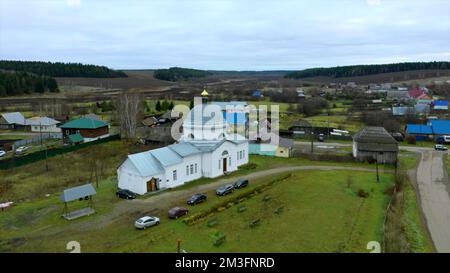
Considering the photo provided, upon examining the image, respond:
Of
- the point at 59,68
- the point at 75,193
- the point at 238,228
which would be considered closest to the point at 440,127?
the point at 238,228

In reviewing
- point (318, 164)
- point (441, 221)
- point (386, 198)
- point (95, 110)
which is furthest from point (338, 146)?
point (95, 110)

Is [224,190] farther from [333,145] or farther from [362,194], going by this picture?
[333,145]

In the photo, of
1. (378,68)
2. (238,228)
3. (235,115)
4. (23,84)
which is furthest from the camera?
(378,68)

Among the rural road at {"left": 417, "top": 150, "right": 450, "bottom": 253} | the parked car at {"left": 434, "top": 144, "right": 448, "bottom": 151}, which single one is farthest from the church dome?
the parked car at {"left": 434, "top": 144, "right": 448, "bottom": 151}

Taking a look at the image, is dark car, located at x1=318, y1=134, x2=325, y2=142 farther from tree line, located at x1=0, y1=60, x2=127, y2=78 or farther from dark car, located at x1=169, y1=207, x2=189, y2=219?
tree line, located at x1=0, y1=60, x2=127, y2=78
